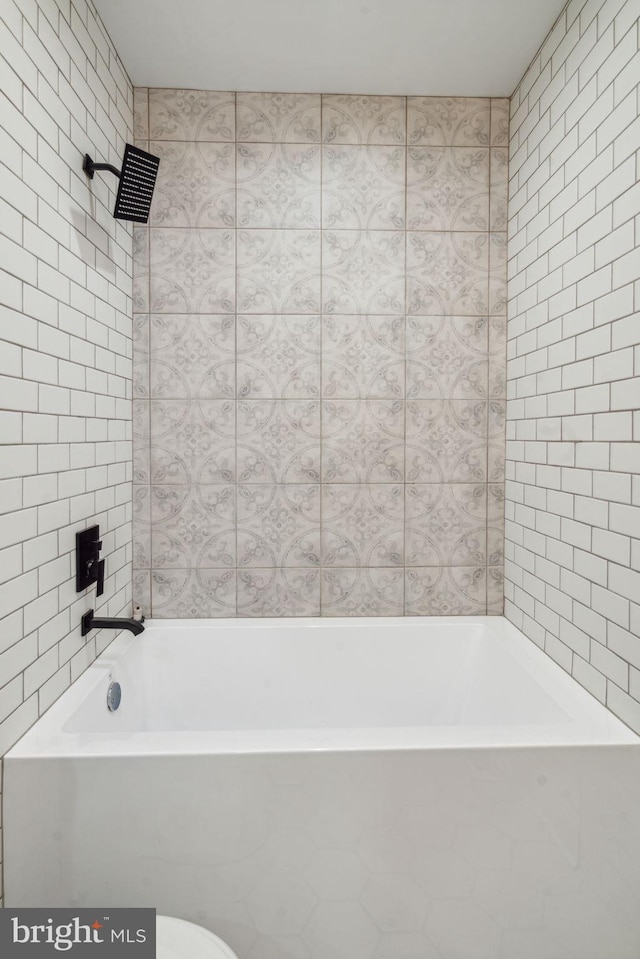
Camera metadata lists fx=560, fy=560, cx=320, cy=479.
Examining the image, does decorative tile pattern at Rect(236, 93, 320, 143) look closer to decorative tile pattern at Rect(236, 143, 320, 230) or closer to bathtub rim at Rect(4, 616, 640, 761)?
decorative tile pattern at Rect(236, 143, 320, 230)

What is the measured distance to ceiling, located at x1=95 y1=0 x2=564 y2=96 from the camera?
166cm

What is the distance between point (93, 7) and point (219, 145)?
518mm

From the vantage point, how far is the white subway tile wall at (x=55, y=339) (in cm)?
121

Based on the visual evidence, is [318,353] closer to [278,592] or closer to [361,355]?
[361,355]

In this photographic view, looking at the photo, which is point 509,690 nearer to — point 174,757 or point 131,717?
point 174,757

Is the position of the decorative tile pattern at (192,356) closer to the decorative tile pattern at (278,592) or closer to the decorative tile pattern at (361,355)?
the decorative tile pattern at (361,355)

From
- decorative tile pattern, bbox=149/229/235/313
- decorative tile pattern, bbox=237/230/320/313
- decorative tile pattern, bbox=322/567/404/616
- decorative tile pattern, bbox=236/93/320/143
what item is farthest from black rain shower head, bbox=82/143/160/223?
decorative tile pattern, bbox=322/567/404/616

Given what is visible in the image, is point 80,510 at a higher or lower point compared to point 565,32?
lower

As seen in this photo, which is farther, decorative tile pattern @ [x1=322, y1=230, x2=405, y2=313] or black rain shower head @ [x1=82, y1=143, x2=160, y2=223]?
decorative tile pattern @ [x1=322, y1=230, x2=405, y2=313]

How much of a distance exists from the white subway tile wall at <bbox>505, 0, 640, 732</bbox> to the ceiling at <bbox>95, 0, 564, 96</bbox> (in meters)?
0.15

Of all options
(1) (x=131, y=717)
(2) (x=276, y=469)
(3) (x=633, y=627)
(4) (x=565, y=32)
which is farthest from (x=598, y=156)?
(1) (x=131, y=717)

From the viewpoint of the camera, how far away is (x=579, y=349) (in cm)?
154

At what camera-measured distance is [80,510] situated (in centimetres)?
159

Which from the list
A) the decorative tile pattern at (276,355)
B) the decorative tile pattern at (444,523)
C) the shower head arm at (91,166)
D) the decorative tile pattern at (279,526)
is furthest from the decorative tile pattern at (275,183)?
the decorative tile pattern at (444,523)
